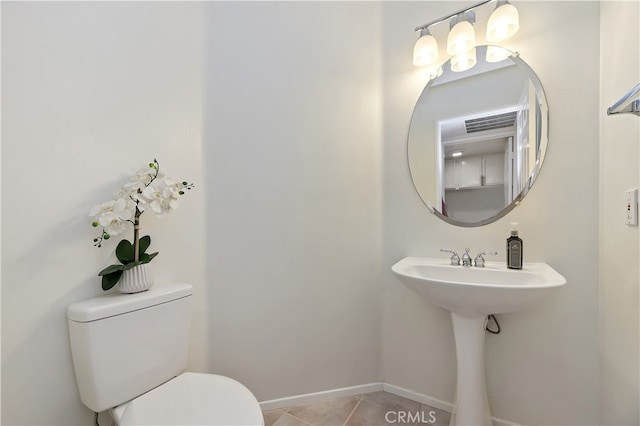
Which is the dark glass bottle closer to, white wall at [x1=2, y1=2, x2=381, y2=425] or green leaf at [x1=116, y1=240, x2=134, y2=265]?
white wall at [x1=2, y1=2, x2=381, y2=425]

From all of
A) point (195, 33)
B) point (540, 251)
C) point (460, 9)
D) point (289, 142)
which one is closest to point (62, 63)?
point (195, 33)

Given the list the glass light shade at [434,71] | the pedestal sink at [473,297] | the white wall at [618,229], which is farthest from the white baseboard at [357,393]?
the glass light shade at [434,71]

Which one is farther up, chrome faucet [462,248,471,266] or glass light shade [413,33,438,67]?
glass light shade [413,33,438,67]

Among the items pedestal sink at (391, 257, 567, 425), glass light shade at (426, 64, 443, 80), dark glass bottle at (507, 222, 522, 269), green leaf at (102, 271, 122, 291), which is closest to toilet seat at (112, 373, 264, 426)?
green leaf at (102, 271, 122, 291)

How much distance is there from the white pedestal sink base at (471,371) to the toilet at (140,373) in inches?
35.3

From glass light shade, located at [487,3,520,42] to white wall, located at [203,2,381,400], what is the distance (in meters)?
→ 0.59

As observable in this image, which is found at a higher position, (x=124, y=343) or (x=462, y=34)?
(x=462, y=34)

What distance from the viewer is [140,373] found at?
0.99 m

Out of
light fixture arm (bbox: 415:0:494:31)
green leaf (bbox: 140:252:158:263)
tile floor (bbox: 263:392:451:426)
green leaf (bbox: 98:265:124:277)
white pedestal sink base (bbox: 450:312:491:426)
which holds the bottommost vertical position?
tile floor (bbox: 263:392:451:426)

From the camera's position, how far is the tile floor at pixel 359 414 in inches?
54.0

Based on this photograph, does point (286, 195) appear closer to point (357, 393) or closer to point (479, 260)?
point (479, 260)

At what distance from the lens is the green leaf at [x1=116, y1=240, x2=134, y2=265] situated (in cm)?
106

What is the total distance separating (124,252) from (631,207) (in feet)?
5.86

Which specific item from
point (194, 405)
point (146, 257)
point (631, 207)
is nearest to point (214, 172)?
point (146, 257)
